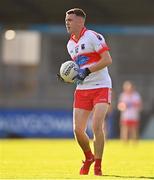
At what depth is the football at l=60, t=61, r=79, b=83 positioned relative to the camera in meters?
12.7

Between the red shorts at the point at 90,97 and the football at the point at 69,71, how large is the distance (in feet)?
1.07

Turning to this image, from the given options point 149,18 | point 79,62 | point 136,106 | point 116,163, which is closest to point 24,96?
point 136,106

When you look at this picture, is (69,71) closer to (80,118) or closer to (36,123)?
(80,118)

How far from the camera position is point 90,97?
42.2 ft

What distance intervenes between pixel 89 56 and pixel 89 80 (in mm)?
367

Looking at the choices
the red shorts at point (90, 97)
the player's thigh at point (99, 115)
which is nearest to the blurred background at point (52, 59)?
the red shorts at point (90, 97)

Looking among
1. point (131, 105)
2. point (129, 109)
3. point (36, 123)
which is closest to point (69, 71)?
Answer: point (131, 105)

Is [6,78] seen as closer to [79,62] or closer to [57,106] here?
[57,106]

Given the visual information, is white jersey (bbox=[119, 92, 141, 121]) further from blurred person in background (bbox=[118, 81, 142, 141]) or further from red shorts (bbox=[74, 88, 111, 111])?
red shorts (bbox=[74, 88, 111, 111])

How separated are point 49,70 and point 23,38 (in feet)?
8.91

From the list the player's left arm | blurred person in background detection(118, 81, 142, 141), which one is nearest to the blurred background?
blurred person in background detection(118, 81, 142, 141)

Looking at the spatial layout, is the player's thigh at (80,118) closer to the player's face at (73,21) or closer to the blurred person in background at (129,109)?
the player's face at (73,21)

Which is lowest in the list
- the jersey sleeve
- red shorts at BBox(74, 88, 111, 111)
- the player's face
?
red shorts at BBox(74, 88, 111, 111)

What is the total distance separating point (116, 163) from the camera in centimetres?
1648
